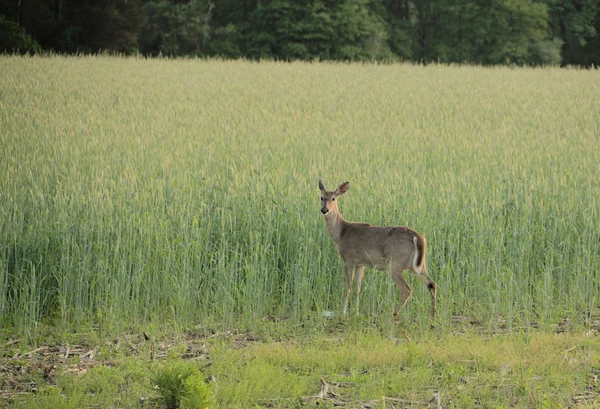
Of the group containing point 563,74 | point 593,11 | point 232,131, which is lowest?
point 232,131

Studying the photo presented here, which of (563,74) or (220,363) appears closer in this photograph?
(220,363)

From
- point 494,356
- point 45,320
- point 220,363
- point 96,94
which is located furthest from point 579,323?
point 96,94

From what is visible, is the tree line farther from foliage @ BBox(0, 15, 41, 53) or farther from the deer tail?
the deer tail

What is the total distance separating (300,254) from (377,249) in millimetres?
894

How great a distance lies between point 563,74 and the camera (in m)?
31.1

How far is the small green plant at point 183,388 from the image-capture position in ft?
17.7

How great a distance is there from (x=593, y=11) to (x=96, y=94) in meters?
41.7

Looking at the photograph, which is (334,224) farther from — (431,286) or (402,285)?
(431,286)

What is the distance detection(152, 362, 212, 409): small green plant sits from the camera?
17.7ft

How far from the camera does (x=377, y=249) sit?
24.1ft

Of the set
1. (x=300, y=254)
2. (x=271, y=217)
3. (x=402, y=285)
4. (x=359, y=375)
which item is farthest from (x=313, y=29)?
(x=359, y=375)

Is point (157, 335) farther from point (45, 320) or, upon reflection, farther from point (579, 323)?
point (579, 323)

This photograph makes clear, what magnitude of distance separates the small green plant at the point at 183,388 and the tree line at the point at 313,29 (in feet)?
112

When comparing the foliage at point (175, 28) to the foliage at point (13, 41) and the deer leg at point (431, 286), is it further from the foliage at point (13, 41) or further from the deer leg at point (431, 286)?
the deer leg at point (431, 286)
